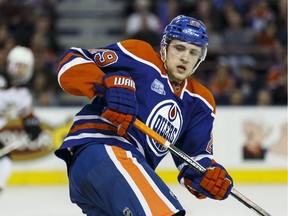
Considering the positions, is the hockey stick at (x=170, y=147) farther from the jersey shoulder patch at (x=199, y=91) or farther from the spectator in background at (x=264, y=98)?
the spectator in background at (x=264, y=98)

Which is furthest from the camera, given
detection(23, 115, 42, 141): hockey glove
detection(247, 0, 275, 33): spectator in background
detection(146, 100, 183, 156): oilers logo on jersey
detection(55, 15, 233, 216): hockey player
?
detection(247, 0, 275, 33): spectator in background

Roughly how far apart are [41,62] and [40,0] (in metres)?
1.41

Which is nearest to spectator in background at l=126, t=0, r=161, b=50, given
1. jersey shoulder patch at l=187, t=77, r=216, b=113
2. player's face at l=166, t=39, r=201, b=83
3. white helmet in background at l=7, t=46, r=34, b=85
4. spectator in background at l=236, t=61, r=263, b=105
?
spectator in background at l=236, t=61, r=263, b=105

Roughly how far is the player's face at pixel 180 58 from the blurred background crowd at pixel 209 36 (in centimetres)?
460

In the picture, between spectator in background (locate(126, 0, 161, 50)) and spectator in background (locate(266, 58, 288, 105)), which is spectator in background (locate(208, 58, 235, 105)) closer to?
spectator in background (locate(266, 58, 288, 105))

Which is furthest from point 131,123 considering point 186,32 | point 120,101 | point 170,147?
point 186,32

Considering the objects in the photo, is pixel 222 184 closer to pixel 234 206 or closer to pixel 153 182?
pixel 153 182

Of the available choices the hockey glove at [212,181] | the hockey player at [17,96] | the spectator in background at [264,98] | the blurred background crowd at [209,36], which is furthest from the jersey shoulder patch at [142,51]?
the spectator in background at [264,98]

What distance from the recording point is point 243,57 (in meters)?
8.63

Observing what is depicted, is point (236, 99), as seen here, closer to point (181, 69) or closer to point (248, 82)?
point (248, 82)

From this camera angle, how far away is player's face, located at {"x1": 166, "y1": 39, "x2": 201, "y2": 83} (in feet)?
10.0

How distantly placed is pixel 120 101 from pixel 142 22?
6029 mm

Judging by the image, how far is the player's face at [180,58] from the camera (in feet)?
10.0

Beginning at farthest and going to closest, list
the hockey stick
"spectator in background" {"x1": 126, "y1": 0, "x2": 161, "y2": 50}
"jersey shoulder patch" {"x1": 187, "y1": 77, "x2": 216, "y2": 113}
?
"spectator in background" {"x1": 126, "y1": 0, "x2": 161, "y2": 50} < "jersey shoulder patch" {"x1": 187, "y1": 77, "x2": 216, "y2": 113} < the hockey stick
